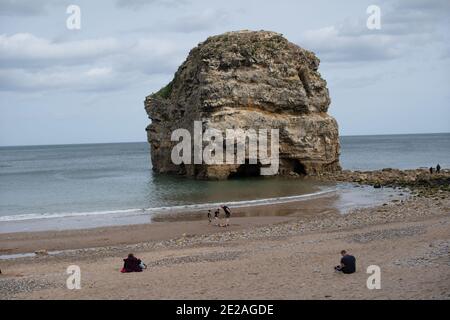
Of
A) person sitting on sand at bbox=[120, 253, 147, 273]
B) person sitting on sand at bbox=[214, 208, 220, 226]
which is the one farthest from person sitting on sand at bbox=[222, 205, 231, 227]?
person sitting on sand at bbox=[120, 253, 147, 273]

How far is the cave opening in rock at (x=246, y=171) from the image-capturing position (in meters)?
57.5

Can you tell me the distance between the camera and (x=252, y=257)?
2014 cm

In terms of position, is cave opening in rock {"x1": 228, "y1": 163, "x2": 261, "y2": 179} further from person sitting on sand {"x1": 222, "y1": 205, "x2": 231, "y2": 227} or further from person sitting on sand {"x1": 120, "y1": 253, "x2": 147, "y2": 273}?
person sitting on sand {"x1": 120, "y1": 253, "x2": 147, "y2": 273}

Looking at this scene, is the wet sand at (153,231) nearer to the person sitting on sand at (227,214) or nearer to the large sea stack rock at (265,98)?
the person sitting on sand at (227,214)

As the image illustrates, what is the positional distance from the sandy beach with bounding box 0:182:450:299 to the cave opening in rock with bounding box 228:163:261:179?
23.8 meters

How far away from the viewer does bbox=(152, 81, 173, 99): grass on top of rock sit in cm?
6962

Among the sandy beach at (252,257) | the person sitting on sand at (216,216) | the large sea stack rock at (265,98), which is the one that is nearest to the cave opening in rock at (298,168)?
the large sea stack rock at (265,98)

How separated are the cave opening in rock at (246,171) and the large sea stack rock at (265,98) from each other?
0.15 m

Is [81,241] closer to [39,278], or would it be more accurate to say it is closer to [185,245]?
[185,245]

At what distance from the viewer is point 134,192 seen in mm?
49469

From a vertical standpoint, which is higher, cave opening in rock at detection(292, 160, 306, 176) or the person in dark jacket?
cave opening in rock at detection(292, 160, 306, 176)

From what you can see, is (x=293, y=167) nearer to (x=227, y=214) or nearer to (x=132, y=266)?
(x=227, y=214)
